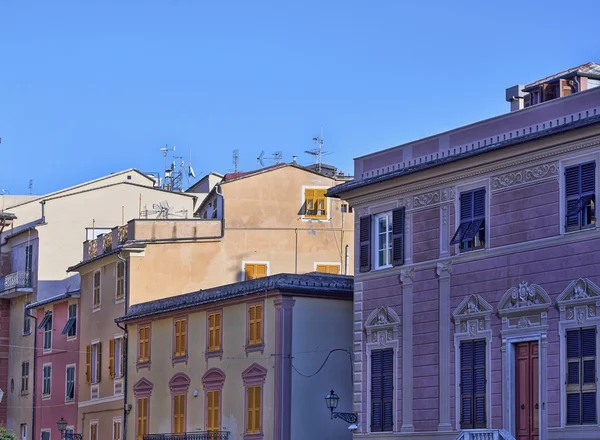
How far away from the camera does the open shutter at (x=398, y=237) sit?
3716 cm

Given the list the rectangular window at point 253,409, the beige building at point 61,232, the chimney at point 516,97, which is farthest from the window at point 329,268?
the chimney at point 516,97

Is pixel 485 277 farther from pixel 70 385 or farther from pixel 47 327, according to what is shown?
pixel 47 327

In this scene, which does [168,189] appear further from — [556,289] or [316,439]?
[556,289]

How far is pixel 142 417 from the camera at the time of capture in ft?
164

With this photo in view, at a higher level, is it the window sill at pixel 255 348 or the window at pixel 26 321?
the window at pixel 26 321

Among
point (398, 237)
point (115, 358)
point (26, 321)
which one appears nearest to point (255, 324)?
point (398, 237)

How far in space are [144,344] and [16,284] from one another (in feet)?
57.2

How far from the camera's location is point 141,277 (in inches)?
2079

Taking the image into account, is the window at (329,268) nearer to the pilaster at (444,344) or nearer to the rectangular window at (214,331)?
the rectangular window at (214,331)

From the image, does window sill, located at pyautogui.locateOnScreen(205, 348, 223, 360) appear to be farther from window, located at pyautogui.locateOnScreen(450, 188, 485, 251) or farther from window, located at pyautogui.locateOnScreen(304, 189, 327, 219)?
window, located at pyautogui.locateOnScreen(450, 188, 485, 251)

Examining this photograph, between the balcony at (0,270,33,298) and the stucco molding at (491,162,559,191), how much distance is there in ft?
119

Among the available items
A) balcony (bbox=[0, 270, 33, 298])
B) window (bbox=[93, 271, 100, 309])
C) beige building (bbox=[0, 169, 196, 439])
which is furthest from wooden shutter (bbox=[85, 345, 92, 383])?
balcony (bbox=[0, 270, 33, 298])

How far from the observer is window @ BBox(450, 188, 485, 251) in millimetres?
34594

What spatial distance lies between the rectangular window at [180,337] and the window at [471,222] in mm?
15300
